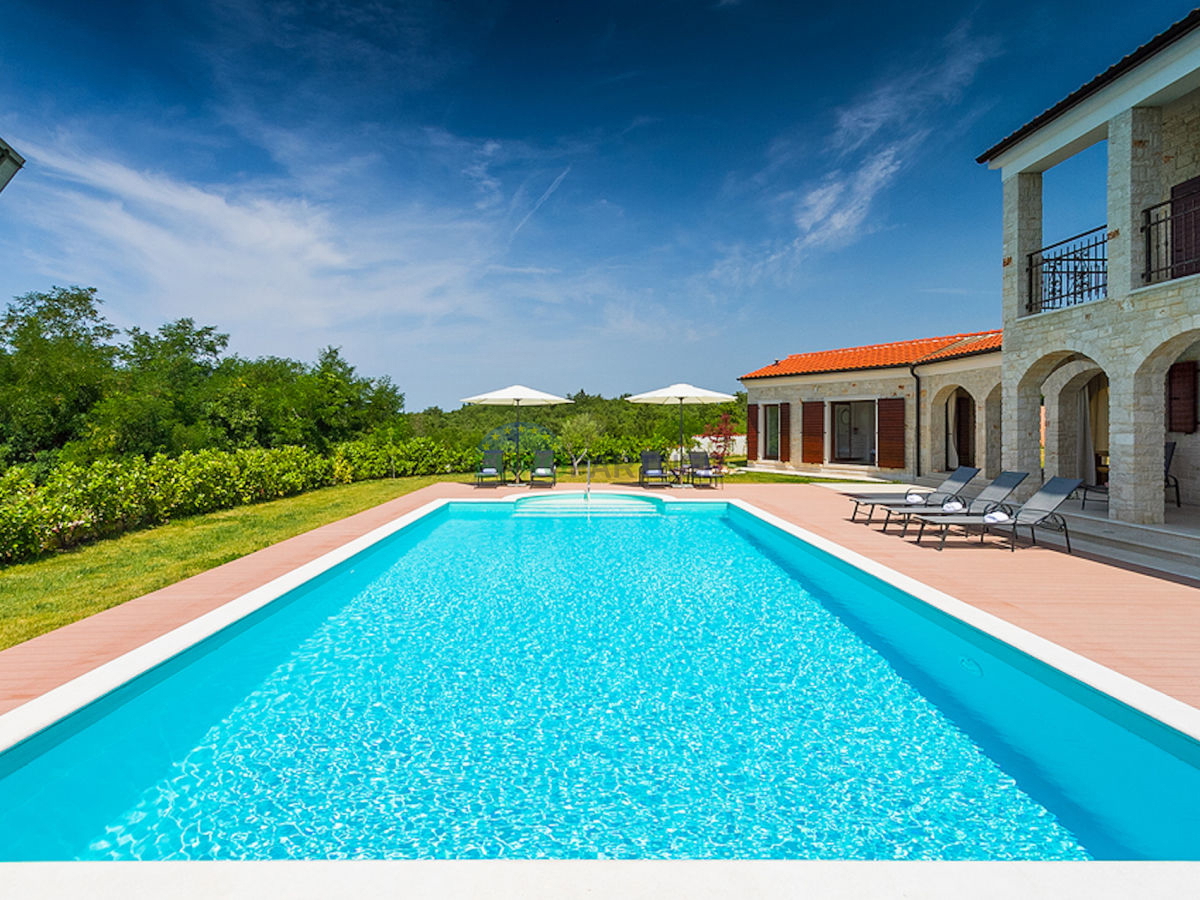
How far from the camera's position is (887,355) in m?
19.5

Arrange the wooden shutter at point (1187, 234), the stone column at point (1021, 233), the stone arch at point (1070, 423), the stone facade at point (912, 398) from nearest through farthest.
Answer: the wooden shutter at point (1187, 234) → the stone column at point (1021, 233) → the stone arch at point (1070, 423) → the stone facade at point (912, 398)

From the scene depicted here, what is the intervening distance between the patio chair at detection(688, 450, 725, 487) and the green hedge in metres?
9.57

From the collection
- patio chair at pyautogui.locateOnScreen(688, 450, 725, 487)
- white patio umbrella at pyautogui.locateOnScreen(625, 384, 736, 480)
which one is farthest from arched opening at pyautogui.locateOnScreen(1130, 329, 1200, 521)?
patio chair at pyautogui.locateOnScreen(688, 450, 725, 487)

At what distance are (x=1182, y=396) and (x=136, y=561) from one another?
15407 millimetres

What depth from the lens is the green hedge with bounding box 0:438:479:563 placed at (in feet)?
24.8

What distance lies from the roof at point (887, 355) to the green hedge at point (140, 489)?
14608mm

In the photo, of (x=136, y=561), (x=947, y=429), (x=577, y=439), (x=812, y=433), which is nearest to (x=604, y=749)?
(x=136, y=561)

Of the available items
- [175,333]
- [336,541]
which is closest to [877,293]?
[336,541]

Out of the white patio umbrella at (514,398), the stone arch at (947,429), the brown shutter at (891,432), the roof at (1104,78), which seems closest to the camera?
the roof at (1104,78)

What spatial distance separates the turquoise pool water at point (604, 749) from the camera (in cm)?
279

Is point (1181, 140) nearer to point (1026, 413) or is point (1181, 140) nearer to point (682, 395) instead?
point (1026, 413)

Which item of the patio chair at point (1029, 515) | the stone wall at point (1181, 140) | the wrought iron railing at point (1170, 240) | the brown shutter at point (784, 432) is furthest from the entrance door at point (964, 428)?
the patio chair at point (1029, 515)
